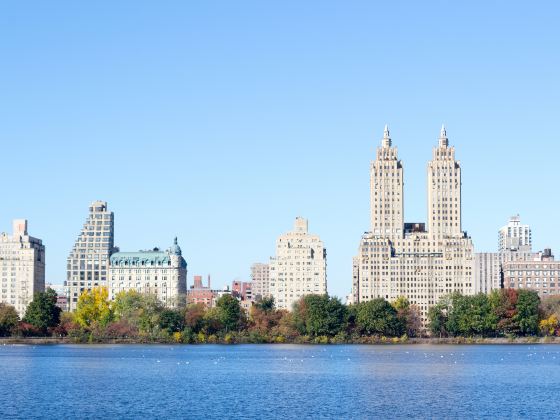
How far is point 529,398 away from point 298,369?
136 feet

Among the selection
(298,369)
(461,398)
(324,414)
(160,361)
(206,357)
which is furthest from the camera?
(206,357)

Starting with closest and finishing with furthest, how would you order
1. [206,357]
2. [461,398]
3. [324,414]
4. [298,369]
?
[324,414], [461,398], [298,369], [206,357]

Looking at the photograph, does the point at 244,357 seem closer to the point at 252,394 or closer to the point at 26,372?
the point at 26,372

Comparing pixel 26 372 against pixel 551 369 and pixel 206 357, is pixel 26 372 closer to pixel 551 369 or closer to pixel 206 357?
pixel 206 357

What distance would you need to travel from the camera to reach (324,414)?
297ft

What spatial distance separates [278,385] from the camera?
115812mm

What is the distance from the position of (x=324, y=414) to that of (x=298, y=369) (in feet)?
163

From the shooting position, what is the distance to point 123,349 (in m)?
196

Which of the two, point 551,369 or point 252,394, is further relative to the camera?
point 551,369

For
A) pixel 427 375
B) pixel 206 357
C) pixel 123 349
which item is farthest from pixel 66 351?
pixel 427 375

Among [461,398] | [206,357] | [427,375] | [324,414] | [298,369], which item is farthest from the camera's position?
[206,357]

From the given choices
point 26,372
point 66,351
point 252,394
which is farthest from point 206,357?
point 252,394

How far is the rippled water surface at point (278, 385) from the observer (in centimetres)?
9269

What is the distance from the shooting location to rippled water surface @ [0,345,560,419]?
304 ft
